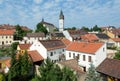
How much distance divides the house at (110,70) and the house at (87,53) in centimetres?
396

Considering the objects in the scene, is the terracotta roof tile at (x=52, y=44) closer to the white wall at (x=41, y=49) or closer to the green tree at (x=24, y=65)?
the white wall at (x=41, y=49)

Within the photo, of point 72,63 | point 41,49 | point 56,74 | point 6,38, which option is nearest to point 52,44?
point 41,49

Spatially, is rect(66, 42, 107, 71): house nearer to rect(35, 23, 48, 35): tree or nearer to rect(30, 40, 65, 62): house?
rect(30, 40, 65, 62): house

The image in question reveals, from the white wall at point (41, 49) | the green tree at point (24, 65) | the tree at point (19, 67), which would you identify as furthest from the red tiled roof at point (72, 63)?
the white wall at point (41, 49)

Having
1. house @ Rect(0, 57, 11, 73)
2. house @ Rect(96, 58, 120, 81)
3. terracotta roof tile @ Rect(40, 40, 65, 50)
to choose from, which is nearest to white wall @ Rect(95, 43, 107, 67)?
house @ Rect(96, 58, 120, 81)

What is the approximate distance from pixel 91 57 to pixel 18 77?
15780 millimetres

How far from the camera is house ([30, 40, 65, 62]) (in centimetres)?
4147

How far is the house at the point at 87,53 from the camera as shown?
1443 inches

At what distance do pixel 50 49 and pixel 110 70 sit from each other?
17.5 metres

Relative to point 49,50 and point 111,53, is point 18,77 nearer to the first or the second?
point 49,50

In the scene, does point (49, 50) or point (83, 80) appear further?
point (49, 50)

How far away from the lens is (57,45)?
46.6 metres

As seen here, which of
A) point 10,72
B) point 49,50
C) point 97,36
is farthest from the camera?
point 97,36

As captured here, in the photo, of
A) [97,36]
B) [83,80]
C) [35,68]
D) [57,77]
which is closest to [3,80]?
[35,68]
